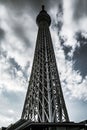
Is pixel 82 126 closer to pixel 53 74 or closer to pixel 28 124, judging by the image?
pixel 28 124

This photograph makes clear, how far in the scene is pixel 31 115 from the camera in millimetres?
36250

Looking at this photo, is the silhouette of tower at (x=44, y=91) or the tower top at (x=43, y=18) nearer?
the silhouette of tower at (x=44, y=91)

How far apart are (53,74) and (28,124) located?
2754 centimetres

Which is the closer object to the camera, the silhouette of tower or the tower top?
the silhouette of tower

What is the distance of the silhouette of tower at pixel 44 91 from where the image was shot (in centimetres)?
3522

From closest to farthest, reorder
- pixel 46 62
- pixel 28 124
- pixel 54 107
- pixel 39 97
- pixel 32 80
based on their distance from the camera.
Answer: pixel 28 124, pixel 54 107, pixel 39 97, pixel 32 80, pixel 46 62

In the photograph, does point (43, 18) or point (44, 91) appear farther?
point (43, 18)

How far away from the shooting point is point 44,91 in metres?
39.1

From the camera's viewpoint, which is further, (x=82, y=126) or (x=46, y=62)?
(x=46, y=62)

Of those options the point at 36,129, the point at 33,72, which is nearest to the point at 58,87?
the point at 33,72

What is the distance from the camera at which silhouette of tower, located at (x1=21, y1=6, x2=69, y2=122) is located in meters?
35.2

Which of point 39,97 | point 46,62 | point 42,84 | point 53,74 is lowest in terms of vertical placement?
point 39,97

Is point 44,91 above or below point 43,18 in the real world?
below

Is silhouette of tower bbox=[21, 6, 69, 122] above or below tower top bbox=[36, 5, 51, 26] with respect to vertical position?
below
